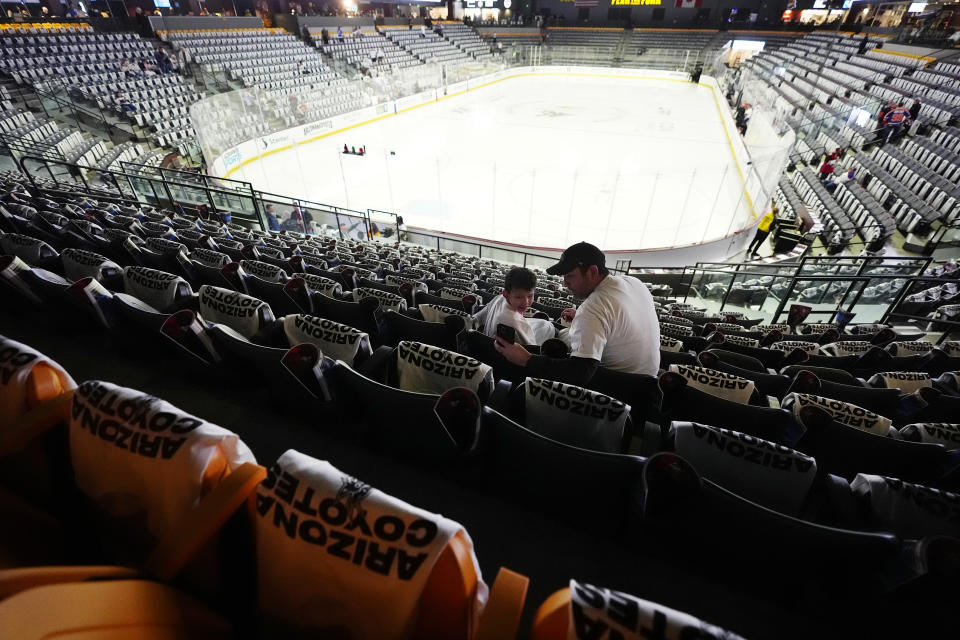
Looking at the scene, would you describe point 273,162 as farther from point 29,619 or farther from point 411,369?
point 29,619

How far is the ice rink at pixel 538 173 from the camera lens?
436 inches

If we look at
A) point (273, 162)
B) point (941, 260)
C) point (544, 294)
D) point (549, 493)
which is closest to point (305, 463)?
point (549, 493)

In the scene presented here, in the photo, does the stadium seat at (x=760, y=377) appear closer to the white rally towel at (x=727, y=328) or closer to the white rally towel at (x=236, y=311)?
the white rally towel at (x=727, y=328)

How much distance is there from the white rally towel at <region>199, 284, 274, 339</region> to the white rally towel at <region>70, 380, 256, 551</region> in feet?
4.34

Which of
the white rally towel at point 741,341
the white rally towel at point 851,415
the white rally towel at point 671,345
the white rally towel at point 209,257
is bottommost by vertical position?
the white rally towel at point 741,341

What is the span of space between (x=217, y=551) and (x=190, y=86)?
22.6 meters

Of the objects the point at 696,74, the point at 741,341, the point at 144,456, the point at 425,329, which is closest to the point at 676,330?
the point at 741,341

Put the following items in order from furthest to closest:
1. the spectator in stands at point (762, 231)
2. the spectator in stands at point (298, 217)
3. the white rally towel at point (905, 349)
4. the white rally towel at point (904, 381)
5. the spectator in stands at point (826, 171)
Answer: the spectator in stands at point (826, 171) → the spectator in stands at point (762, 231) → the spectator in stands at point (298, 217) → the white rally towel at point (905, 349) → the white rally towel at point (904, 381)

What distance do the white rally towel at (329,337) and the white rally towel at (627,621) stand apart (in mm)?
1665

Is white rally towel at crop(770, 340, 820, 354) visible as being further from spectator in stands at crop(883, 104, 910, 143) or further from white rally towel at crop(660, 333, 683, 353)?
spectator in stands at crop(883, 104, 910, 143)

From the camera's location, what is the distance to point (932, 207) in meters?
10.1

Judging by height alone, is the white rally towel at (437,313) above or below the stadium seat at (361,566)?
below

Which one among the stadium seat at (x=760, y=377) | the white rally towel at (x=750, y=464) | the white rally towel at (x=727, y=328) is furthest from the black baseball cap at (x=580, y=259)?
the white rally towel at (x=727, y=328)

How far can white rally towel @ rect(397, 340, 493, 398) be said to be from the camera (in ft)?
6.38
